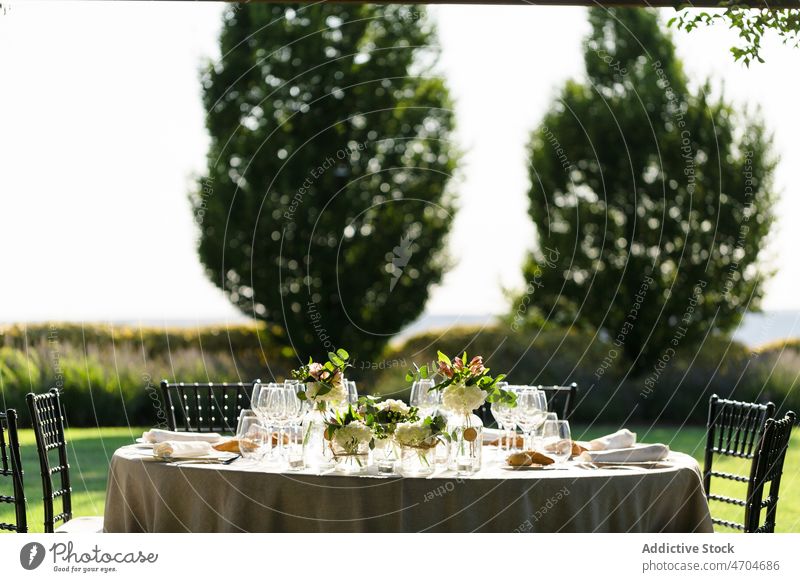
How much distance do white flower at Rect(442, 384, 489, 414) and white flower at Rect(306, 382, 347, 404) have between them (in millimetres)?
472

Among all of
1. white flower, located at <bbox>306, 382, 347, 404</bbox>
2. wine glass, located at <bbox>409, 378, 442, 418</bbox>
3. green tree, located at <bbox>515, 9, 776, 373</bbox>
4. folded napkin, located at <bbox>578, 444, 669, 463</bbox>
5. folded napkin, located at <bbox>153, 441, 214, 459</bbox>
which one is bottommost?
folded napkin, located at <bbox>578, 444, 669, 463</bbox>

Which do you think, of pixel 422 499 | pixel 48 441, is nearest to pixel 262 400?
pixel 422 499

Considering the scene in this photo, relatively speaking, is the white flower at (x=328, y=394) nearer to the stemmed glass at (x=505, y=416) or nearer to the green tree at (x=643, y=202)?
the stemmed glass at (x=505, y=416)

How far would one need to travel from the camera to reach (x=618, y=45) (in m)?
13.0

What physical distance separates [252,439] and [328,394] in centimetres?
38

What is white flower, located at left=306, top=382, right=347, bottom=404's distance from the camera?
13.7 ft

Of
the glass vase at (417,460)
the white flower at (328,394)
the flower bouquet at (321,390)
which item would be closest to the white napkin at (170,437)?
the flower bouquet at (321,390)

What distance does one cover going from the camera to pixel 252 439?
4.15 metres

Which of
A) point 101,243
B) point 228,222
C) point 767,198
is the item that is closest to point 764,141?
point 767,198

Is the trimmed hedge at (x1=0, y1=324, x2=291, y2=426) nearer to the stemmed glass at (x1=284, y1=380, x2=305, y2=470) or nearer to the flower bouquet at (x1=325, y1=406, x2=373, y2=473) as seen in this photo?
the stemmed glass at (x1=284, y1=380, x2=305, y2=470)

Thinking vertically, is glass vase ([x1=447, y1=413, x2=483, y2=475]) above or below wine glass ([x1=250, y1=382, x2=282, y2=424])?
below

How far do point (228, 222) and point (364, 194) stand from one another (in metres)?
1.69

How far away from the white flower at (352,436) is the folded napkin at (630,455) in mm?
1003

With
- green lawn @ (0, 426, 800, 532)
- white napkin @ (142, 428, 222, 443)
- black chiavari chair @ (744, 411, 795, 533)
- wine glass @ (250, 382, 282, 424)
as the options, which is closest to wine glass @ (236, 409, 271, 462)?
wine glass @ (250, 382, 282, 424)
